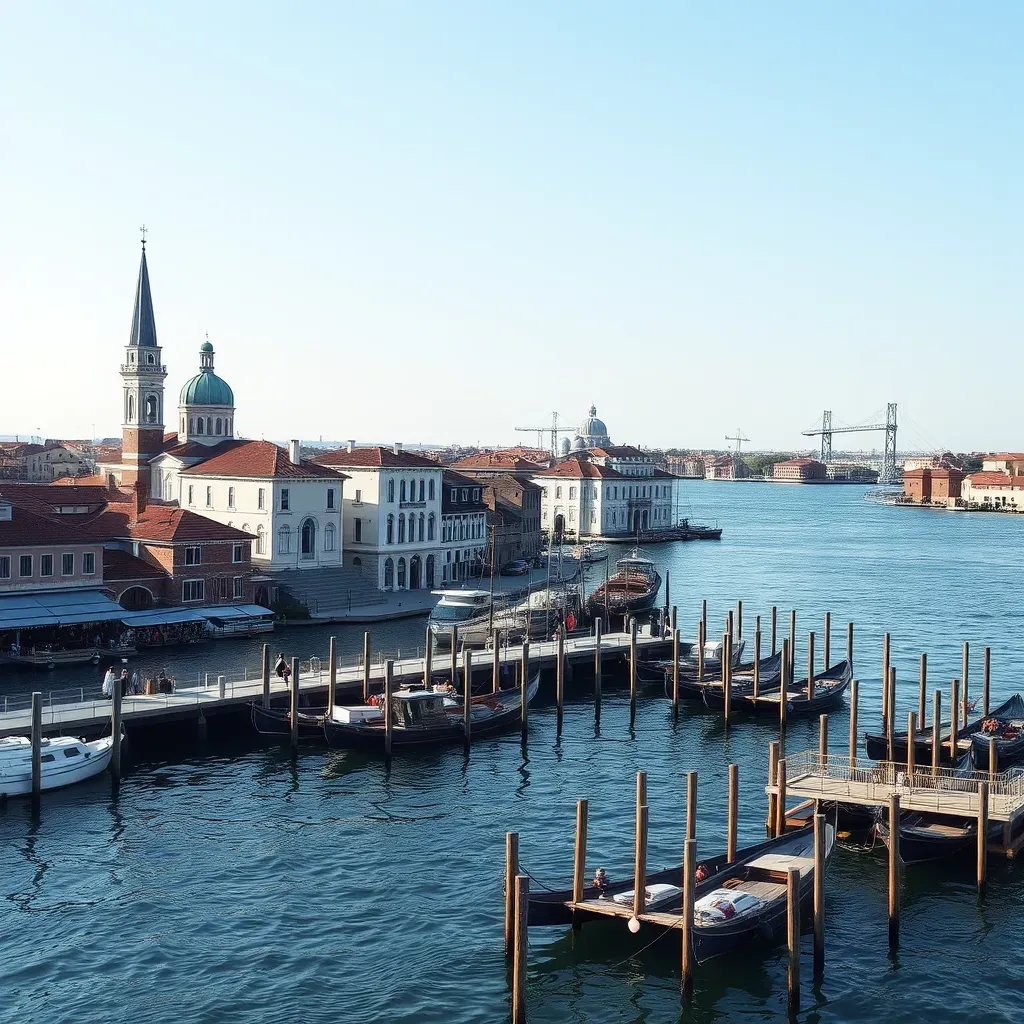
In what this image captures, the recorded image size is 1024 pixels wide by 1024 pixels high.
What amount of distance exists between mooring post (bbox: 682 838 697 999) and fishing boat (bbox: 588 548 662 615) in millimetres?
42720

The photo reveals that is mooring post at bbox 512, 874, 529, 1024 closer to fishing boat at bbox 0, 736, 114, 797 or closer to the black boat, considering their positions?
fishing boat at bbox 0, 736, 114, 797

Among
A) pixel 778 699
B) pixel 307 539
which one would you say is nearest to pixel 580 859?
pixel 778 699

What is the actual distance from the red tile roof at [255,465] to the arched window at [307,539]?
8.63ft

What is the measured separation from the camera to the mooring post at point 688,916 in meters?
24.2

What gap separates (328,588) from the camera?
239ft

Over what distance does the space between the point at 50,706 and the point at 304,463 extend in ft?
126

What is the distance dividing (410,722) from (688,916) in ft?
62.2

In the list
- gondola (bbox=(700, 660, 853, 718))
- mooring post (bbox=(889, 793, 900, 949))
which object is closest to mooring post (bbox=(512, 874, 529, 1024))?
mooring post (bbox=(889, 793, 900, 949))

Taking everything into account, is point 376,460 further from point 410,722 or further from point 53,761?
point 53,761

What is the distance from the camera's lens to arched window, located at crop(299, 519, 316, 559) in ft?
246

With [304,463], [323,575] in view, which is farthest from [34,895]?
[304,463]

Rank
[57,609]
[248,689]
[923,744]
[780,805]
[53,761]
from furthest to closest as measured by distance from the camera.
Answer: [57,609] < [248,689] < [923,744] < [53,761] < [780,805]

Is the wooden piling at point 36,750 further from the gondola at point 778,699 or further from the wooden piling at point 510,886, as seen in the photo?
the gondola at point 778,699

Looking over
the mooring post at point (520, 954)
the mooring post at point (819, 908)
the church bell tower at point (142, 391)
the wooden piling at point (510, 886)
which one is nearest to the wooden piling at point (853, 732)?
the mooring post at point (819, 908)
